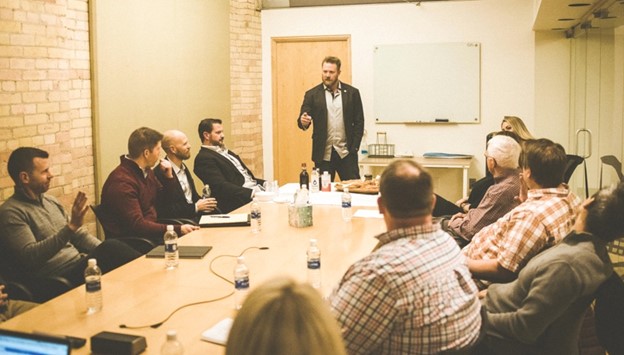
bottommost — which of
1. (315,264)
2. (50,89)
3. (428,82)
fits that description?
(315,264)

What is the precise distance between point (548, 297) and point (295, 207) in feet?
6.79

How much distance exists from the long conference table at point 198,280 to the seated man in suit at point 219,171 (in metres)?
1.02

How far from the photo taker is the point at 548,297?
8.29ft

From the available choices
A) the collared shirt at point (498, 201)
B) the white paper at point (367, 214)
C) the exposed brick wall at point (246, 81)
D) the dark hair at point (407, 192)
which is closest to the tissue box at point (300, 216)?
the white paper at point (367, 214)

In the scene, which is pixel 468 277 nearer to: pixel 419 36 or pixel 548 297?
pixel 548 297

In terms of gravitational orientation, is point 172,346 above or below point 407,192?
below

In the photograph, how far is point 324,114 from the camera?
7480mm

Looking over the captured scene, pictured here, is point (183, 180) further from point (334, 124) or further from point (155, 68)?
point (334, 124)

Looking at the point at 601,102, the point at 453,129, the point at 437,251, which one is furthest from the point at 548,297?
the point at 453,129

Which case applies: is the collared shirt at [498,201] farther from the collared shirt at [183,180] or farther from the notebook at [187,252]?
the collared shirt at [183,180]

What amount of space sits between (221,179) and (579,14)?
4.03 metres

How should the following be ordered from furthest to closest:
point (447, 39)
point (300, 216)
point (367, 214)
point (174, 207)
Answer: point (447, 39), point (174, 207), point (367, 214), point (300, 216)

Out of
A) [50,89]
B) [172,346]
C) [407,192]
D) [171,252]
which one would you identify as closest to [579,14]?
[50,89]

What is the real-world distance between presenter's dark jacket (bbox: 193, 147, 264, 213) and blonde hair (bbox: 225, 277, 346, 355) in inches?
176
